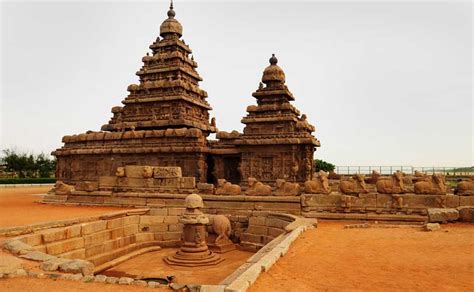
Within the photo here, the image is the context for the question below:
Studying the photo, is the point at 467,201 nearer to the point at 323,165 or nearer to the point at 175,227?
the point at 175,227

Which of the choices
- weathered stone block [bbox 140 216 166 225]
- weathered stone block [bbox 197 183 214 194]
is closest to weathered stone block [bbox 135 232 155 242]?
weathered stone block [bbox 140 216 166 225]

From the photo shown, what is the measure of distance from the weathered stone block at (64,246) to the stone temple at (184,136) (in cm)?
1163

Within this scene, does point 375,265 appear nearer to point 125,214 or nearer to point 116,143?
point 125,214

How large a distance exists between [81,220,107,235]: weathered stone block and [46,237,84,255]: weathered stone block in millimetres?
336

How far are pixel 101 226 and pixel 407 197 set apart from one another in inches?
398

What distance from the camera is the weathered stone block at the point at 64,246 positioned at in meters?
10.1

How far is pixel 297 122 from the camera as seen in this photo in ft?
78.9

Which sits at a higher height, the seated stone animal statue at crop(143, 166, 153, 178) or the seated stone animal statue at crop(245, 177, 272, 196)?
the seated stone animal statue at crop(143, 166, 153, 178)

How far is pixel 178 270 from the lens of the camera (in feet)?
36.6

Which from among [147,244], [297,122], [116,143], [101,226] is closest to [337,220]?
[147,244]

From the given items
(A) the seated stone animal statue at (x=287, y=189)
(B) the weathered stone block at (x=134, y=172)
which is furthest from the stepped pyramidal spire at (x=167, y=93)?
(A) the seated stone animal statue at (x=287, y=189)

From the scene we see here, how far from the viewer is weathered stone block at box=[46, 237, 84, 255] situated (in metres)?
10.1

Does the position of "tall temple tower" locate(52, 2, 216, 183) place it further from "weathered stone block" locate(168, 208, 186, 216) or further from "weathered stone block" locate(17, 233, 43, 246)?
"weathered stone block" locate(17, 233, 43, 246)

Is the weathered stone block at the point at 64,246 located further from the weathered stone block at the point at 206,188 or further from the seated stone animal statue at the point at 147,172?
the seated stone animal statue at the point at 147,172
